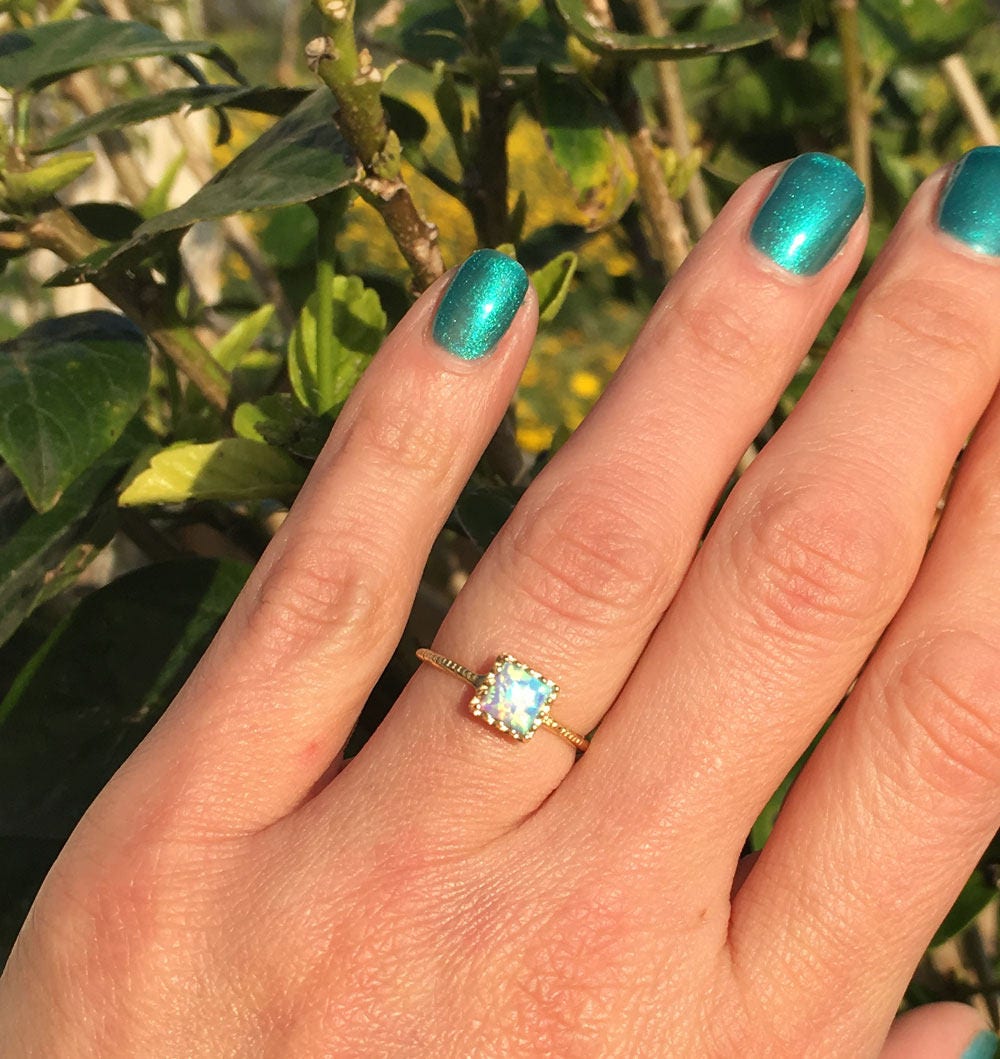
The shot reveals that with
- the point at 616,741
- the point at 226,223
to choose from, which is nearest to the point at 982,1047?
the point at 616,741

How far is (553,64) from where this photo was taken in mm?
1160

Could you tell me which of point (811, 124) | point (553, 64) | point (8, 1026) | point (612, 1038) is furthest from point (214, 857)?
point (811, 124)

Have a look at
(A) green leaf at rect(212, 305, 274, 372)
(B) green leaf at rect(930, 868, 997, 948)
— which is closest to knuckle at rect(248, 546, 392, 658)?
(A) green leaf at rect(212, 305, 274, 372)

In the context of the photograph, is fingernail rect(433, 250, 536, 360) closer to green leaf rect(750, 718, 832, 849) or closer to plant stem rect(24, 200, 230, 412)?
plant stem rect(24, 200, 230, 412)

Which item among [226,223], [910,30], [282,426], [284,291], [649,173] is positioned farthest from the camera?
[226,223]

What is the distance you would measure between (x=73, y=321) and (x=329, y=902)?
533mm

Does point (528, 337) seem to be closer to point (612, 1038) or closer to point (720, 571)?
point (720, 571)

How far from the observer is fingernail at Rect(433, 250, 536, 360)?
2.81ft

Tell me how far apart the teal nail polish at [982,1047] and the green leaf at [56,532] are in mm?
838

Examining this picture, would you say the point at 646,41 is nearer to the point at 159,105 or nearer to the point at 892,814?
the point at 159,105

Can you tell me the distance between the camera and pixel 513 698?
2.74ft

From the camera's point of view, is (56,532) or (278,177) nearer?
(278,177)

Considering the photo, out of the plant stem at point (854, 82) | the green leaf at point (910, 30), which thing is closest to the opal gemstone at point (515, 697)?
the plant stem at point (854, 82)

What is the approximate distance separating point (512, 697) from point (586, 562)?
120 millimetres
